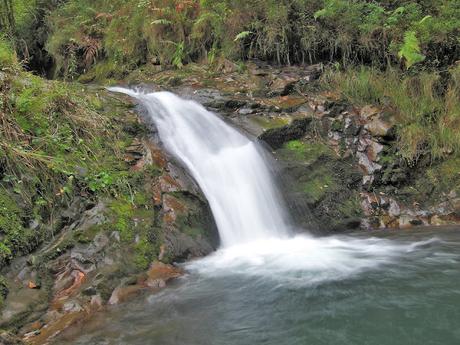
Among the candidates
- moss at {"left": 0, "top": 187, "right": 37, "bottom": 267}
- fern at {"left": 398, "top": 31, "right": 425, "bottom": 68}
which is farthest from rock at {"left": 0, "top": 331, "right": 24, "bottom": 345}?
fern at {"left": 398, "top": 31, "right": 425, "bottom": 68}

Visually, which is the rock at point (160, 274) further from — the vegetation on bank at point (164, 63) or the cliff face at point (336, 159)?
the cliff face at point (336, 159)

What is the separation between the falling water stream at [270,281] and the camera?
3.57 meters

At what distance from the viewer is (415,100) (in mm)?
7711

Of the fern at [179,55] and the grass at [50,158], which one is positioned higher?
the fern at [179,55]

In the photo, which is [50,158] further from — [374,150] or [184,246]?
[374,150]

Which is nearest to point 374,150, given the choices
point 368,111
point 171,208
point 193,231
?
point 368,111

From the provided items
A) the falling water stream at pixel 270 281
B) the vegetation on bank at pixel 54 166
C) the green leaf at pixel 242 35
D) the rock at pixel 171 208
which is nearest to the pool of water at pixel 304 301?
the falling water stream at pixel 270 281

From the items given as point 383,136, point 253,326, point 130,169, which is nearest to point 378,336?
point 253,326

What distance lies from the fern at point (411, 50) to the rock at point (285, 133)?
193 centimetres

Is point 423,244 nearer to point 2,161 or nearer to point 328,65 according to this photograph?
point 328,65

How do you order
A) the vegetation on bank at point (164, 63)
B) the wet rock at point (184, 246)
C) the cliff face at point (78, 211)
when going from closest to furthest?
the cliff face at point (78, 211)
the vegetation on bank at point (164, 63)
the wet rock at point (184, 246)


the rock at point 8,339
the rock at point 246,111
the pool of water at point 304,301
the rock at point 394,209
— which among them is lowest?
the pool of water at point 304,301

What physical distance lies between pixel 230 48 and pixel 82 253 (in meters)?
5.72

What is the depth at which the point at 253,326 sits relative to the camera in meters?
3.75
